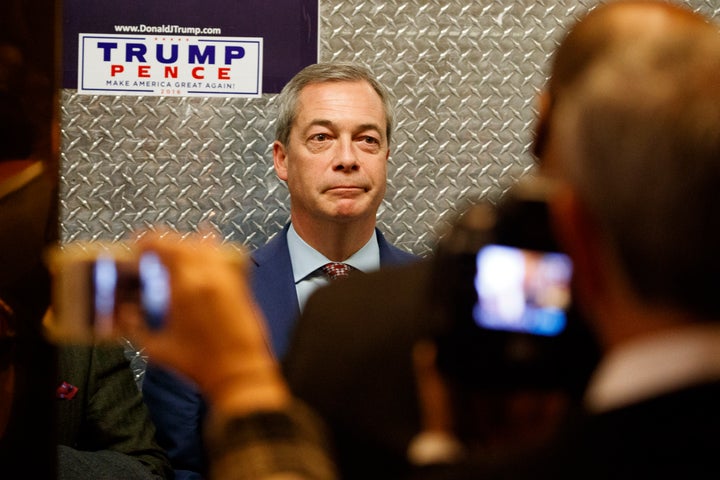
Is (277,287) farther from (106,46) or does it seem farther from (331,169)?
(106,46)

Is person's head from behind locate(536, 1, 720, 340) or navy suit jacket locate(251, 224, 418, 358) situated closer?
person's head from behind locate(536, 1, 720, 340)

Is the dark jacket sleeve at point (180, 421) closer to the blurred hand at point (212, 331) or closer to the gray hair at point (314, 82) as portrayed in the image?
the gray hair at point (314, 82)

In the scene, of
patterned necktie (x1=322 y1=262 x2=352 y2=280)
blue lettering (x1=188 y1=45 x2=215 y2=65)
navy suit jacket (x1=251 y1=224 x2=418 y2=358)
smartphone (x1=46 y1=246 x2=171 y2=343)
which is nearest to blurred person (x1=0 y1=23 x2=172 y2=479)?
smartphone (x1=46 y1=246 x2=171 y2=343)

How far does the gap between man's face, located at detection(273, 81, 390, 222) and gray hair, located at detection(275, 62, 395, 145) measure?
2cm

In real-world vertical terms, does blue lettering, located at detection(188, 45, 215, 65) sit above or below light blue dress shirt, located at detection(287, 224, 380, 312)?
above

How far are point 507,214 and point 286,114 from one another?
204cm

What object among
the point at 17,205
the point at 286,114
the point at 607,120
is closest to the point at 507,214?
the point at 607,120

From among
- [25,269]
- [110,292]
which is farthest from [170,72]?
[110,292]

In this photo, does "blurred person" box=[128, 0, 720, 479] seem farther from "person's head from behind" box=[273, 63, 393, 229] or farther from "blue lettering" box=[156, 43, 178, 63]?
"blue lettering" box=[156, 43, 178, 63]

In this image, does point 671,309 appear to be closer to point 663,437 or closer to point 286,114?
point 663,437

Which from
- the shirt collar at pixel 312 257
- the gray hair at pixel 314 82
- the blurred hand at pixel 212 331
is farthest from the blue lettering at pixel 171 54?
the blurred hand at pixel 212 331

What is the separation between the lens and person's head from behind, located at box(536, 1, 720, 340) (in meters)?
0.71

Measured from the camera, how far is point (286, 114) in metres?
2.82

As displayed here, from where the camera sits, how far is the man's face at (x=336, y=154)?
8.94ft
